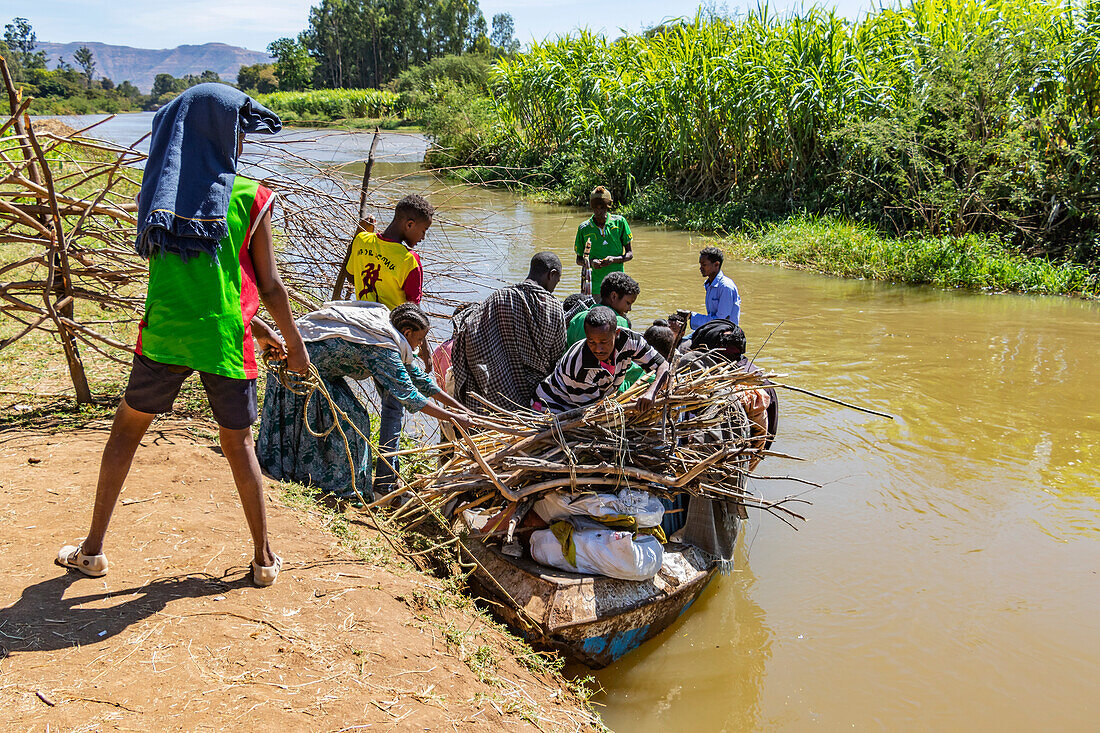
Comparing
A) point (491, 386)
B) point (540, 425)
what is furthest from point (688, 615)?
point (491, 386)

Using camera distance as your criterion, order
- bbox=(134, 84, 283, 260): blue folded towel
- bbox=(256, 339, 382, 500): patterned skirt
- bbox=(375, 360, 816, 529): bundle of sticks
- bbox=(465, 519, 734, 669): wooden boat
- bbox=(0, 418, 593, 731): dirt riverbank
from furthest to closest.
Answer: bbox=(256, 339, 382, 500): patterned skirt → bbox=(375, 360, 816, 529): bundle of sticks → bbox=(465, 519, 734, 669): wooden boat → bbox=(134, 84, 283, 260): blue folded towel → bbox=(0, 418, 593, 731): dirt riverbank

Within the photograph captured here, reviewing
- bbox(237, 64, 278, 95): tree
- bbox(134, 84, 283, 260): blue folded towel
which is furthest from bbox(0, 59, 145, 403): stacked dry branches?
bbox(237, 64, 278, 95): tree

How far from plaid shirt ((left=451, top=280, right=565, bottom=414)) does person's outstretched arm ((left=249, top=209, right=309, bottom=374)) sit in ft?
5.42

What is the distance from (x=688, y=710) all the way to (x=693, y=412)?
1.37 meters

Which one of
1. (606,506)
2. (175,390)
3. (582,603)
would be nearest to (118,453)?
(175,390)

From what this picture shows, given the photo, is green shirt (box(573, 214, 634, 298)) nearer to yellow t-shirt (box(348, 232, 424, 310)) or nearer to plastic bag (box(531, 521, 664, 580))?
yellow t-shirt (box(348, 232, 424, 310))

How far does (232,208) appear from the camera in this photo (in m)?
2.51

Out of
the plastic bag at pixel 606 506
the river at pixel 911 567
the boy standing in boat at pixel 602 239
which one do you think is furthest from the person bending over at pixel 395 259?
the boy standing in boat at pixel 602 239

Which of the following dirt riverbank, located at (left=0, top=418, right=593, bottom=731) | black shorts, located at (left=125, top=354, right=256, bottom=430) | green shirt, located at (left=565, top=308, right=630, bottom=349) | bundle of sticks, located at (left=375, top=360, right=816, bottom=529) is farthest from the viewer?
green shirt, located at (left=565, top=308, right=630, bottom=349)

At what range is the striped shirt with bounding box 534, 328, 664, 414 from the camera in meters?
3.88

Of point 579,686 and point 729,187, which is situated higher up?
point 729,187

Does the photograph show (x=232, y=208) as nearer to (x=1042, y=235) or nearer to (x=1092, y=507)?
(x=1092, y=507)

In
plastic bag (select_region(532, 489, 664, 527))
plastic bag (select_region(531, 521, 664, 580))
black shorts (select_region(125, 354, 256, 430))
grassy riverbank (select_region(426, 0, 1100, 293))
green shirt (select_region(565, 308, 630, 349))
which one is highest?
grassy riverbank (select_region(426, 0, 1100, 293))

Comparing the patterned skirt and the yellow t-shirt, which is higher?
the yellow t-shirt
